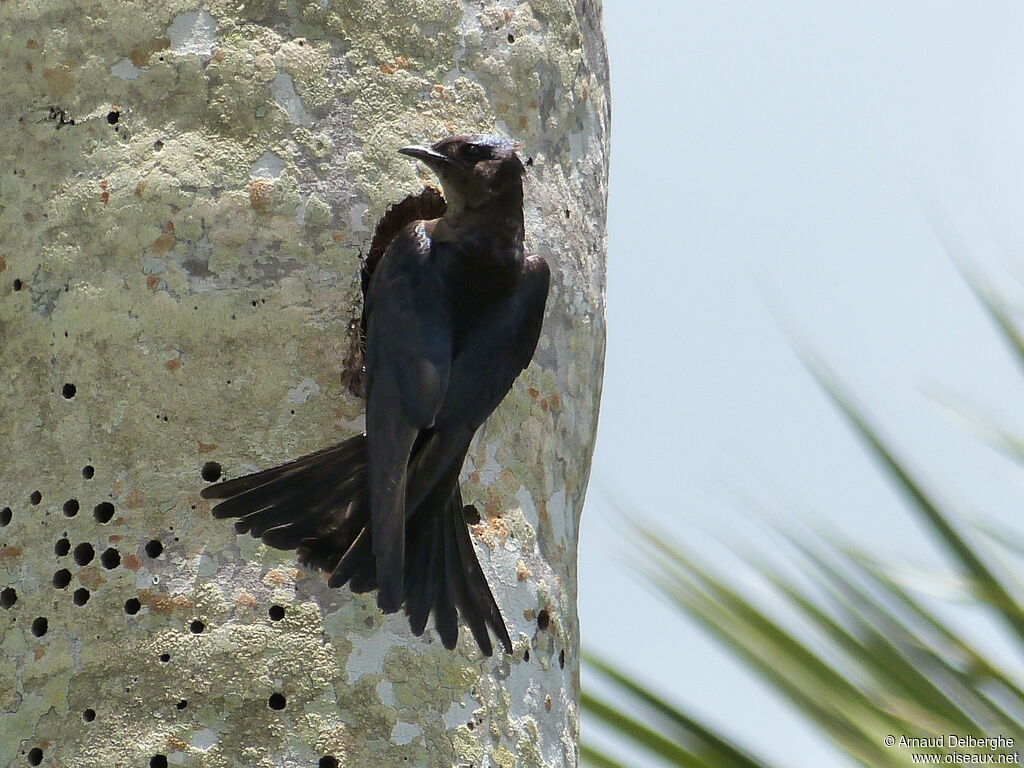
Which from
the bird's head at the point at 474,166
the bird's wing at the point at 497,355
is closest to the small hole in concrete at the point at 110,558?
the bird's wing at the point at 497,355

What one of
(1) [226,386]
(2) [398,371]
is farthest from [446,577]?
(1) [226,386]

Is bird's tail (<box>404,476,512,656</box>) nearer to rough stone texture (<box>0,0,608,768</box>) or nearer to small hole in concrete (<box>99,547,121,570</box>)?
rough stone texture (<box>0,0,608,768</box>)

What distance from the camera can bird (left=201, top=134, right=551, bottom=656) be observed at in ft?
7.92

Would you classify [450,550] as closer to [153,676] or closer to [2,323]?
[153,676]

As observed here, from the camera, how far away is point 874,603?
3383 millimetres

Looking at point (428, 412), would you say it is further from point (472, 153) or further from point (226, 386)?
point (472, 153)

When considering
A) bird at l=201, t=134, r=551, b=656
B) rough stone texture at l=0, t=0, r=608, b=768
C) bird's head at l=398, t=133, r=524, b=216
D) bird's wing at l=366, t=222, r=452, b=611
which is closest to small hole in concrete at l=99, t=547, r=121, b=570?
rough stone texture at l=0, t=0, r=608, b=768

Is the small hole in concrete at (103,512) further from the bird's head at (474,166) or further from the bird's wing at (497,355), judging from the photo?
the bird's head at (474,166)

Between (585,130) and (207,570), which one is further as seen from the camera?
(585,130)

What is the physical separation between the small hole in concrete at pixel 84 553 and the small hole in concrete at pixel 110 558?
17mm

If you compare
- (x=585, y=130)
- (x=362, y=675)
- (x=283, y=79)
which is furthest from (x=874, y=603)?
(x=283, y=79)

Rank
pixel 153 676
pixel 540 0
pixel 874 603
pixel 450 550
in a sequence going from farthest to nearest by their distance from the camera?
pixel 874 603 < pixel 540 0 < pixel 450 550 < pixel 153 676

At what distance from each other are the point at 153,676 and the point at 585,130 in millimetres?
1311

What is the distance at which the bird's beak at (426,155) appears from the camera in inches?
103
